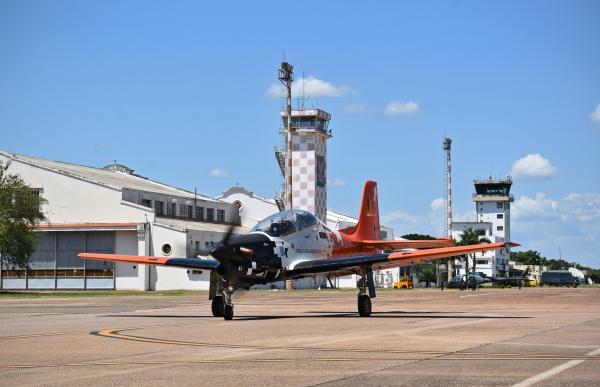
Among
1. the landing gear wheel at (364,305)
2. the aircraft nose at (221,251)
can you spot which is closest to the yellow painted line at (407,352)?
the aircraft nose at (221,251)

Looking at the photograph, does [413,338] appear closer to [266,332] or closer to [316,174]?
[266,332]

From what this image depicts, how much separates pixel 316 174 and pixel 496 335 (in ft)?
277

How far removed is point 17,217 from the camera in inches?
2586

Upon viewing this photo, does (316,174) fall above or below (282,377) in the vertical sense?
above

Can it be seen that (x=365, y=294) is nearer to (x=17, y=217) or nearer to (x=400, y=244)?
(x=400, y=244)

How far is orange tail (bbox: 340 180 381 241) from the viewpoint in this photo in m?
31.9

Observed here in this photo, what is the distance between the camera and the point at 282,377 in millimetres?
10773

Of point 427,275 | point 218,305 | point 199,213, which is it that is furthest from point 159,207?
point 218,305

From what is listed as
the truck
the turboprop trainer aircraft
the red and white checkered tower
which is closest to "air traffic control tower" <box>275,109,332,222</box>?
the red and white checkered tower

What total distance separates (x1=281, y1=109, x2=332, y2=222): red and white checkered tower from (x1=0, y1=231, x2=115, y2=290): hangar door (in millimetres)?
26934

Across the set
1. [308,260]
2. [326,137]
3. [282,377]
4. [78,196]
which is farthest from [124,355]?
[326,137]

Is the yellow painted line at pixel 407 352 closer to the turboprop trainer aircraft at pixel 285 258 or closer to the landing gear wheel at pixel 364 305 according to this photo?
the turboprop trainer aircraft at pixel 285 258

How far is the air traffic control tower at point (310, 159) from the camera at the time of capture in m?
100

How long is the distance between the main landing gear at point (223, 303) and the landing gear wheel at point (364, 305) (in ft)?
13.9
